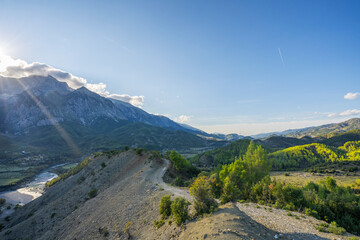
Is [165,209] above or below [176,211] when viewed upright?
below

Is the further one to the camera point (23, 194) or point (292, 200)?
point (23, 194)

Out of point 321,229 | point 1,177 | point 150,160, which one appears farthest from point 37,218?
point 1,177

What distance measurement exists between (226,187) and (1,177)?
219m

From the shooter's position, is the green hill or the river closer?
the river

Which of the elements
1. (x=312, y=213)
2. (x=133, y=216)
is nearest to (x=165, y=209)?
(x=133, y=216)

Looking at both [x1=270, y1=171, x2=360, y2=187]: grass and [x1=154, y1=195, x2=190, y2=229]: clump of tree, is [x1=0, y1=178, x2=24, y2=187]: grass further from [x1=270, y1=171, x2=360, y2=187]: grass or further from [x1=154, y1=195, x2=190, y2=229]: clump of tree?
[x1=270, y1=171, x2=360, y2=187]: grass

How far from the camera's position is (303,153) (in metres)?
159

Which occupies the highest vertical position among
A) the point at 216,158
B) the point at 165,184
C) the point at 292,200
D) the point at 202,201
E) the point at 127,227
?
the point at 202,201

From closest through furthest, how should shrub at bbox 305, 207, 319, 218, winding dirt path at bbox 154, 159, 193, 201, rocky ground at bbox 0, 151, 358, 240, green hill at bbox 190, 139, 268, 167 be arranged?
1. rocky ground at bbox 0, 151, 358, 240
2. shrub at bbox 305, 207, 319, 218
3. winding dirt path at bbox 154, 159, 193, 201
4. green hill at bbox 190, 139, 268, 167

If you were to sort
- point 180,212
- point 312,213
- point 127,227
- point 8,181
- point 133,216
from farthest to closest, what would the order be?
point 8,181
point 133,216
point 127,227
point 312,213
point 180,212

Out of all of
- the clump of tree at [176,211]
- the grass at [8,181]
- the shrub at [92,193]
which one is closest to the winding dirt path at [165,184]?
the clump of tree at [176,211]

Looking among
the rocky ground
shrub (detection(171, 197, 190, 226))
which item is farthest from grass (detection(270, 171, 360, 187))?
shrub (detection(171, 197, 190, 226))

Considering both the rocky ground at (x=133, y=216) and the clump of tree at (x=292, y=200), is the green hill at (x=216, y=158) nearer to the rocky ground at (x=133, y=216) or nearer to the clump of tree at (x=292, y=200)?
the rocky ground at (x=133, y=216)

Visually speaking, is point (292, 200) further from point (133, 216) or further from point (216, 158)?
point (216, 158)
